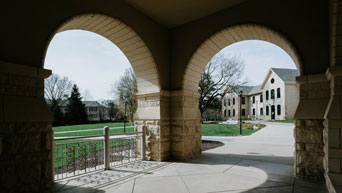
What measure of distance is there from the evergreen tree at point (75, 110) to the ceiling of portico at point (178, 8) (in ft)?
86.0

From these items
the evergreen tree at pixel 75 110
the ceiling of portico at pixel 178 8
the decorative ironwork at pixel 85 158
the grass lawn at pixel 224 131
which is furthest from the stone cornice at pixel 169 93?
the evergreen tree at pixel 75 110

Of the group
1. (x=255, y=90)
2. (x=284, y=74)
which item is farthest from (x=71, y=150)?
(x=255, y=90)

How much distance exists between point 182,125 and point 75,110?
2620cm

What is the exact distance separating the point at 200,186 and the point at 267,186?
1.15 m

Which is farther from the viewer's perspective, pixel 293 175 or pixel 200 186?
pixel 293 175

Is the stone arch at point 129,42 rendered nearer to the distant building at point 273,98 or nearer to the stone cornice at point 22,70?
the stone cornice at point 22,70

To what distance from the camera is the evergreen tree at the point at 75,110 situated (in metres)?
27.7

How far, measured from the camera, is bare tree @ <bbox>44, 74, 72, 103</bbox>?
2850 centimetres

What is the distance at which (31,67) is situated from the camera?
2.98 meters

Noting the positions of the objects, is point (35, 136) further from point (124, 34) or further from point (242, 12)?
point (242, 12)

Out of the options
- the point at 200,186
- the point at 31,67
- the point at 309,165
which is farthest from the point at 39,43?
the point at 309,165

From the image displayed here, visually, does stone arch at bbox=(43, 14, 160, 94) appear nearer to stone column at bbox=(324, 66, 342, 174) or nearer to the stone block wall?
the stone block wall

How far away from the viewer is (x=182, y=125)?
5.46m

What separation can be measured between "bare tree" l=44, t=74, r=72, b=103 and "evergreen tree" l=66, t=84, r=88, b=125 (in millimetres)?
2043
